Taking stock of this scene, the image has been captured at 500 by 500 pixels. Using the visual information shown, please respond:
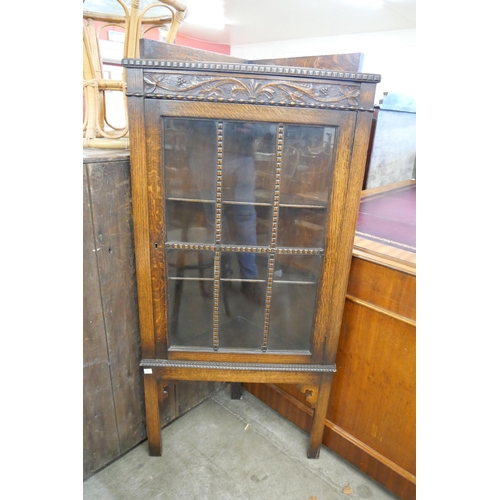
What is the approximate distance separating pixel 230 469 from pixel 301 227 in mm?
1024

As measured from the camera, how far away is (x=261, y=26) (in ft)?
17.8

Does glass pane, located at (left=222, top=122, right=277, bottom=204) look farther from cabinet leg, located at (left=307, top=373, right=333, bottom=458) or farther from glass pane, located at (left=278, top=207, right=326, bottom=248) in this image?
cabinet leg, located at (left=307, top=373, right=333, bottom=458)

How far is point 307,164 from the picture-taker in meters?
1.04

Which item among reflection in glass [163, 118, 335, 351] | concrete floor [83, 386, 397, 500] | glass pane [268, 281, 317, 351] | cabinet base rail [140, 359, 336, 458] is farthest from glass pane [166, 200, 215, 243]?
concrete floor [83, 386, 397, 500]

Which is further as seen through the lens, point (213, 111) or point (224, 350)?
point (224, 350)

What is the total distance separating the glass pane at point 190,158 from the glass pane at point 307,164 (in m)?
0.22

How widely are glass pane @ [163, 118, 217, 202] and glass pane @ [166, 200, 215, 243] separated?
3 cm

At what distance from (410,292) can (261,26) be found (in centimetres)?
566

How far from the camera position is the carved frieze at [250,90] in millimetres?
910

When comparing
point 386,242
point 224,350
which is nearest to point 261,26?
point 386,242
